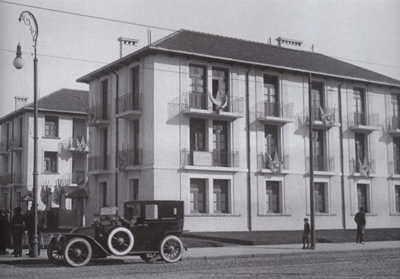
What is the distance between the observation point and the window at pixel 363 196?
125 ft

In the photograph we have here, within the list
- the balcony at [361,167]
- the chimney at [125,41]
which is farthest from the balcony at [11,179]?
the balcony at [361,167]

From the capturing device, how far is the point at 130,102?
32.4m

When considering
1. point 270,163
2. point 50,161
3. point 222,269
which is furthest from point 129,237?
point 50,161

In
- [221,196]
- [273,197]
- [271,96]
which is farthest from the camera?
[271,96]

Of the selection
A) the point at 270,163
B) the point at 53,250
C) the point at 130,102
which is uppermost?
the point at 130,102

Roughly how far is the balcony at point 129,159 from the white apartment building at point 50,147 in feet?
51.9

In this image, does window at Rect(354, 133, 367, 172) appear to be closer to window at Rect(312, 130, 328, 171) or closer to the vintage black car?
window at Rect(312, 130, 328, 171)

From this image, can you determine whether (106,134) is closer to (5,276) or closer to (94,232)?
(94,232)

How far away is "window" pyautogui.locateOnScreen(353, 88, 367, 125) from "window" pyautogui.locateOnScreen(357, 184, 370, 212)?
4217 mm

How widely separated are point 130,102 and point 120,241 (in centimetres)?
1646

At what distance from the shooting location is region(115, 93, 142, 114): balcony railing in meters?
32.2

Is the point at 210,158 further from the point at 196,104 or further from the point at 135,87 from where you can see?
the point at 135,87

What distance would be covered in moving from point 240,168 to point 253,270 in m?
17.8

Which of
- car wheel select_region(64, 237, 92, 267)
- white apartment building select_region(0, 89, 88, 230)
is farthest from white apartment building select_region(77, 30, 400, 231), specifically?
car wheel select_region(64, 237, 92, 267)
